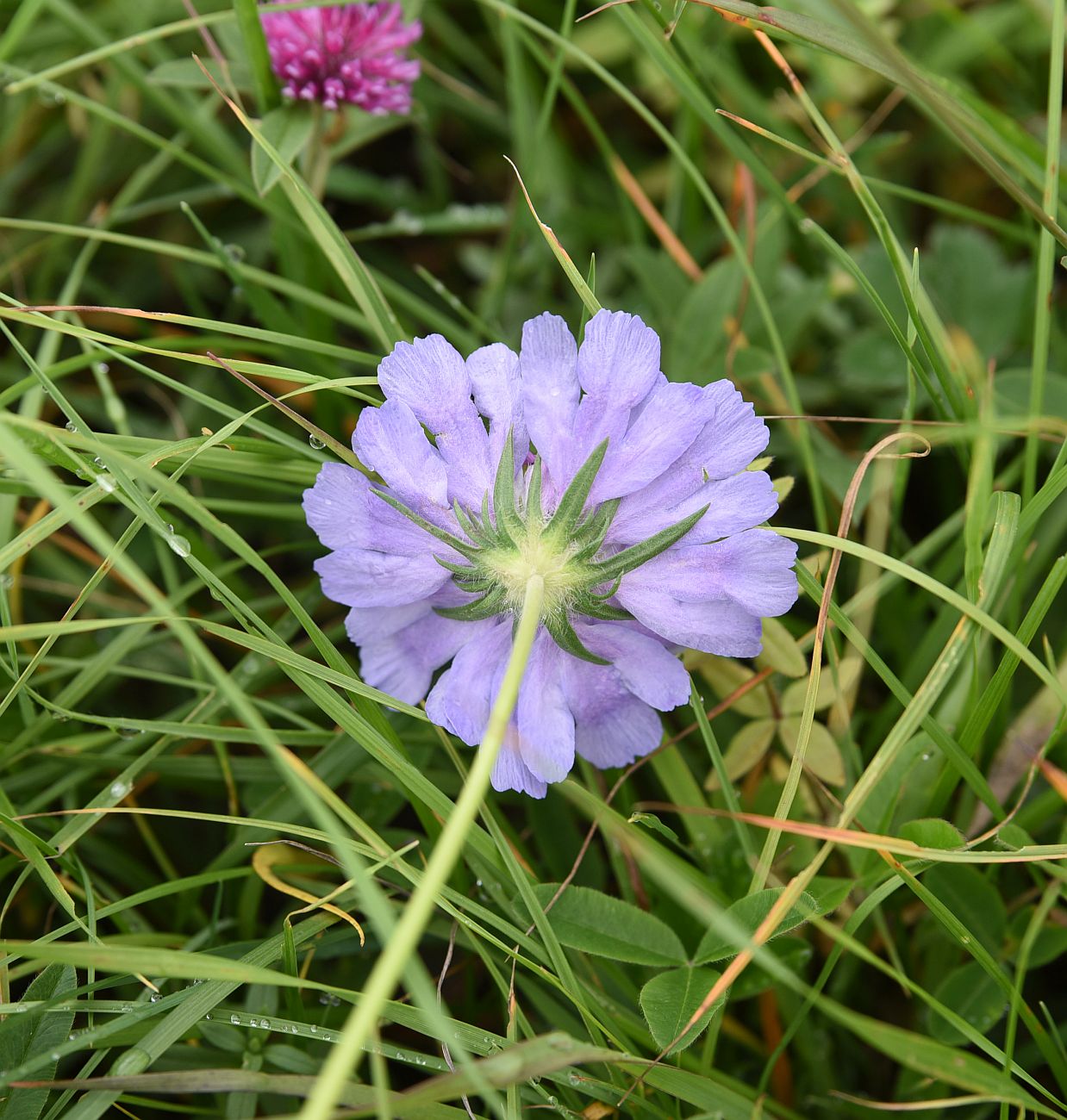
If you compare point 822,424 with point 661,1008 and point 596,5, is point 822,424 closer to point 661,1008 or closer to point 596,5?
point 596,5

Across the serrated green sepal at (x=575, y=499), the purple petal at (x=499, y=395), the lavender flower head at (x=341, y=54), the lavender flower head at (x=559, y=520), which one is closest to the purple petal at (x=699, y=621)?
the lavender flower head at (x=559, y=520)

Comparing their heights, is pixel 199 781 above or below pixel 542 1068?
below

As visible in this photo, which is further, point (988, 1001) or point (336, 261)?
point (336, 261)

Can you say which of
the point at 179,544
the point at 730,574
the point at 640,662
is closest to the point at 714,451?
the point at 730,574

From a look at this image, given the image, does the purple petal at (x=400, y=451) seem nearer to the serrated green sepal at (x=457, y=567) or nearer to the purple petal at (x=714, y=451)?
the serrated green sepal at (x=457, y=567)

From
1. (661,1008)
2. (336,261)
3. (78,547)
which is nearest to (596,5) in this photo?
(336,261)

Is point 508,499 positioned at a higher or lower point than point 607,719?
higher

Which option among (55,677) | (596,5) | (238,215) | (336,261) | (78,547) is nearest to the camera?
(336,261)

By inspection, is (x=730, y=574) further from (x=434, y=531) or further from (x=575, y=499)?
(x=434, y=531)
